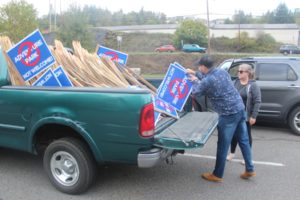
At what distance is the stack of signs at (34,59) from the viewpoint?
15.8 ft

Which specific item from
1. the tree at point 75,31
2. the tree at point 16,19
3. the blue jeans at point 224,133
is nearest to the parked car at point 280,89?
the blue jeans at point 224,133

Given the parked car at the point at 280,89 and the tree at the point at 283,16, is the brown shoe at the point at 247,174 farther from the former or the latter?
the tree at the point at 283,16

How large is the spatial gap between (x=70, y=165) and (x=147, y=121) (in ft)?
4.08

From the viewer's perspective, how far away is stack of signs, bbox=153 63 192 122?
5.05 m

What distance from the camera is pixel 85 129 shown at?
13.2 feet

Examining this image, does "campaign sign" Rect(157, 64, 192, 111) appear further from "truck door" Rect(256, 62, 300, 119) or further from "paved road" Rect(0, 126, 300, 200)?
"truck door" Rect(256, 62, 300, 119)

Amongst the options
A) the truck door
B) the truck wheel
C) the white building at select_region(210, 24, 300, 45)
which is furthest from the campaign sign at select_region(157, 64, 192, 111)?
the white building at select_region(210, 24, 300, 45)

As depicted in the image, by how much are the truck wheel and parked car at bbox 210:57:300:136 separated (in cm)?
411

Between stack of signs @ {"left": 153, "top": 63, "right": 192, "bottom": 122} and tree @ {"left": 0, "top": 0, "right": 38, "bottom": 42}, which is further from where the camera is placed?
tree @ {"left": 0, "top": 0, "right": 38, "bottom": 42}

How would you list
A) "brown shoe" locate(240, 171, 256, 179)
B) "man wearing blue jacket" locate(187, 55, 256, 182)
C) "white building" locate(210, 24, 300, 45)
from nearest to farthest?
"man wearing blue jacket" locate(187, 55, 256, 182)
"brown shoe" locate(240, 171, 256, 179)
"white building" locate(210, 24, 300, 45)

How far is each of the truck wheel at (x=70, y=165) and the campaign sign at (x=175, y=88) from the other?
4.77ft

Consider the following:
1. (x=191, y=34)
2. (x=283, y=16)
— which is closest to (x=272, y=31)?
(x=283, y=16)

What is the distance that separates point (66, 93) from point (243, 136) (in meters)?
2.52

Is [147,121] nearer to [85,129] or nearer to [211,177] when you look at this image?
[85,129]
